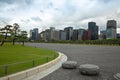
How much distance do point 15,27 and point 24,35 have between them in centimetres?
628

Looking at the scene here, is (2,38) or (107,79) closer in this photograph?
(107,79)

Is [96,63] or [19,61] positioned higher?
[19,61]

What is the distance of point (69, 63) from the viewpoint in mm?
14273

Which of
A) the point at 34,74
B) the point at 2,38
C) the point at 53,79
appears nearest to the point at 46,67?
the point at 34,74

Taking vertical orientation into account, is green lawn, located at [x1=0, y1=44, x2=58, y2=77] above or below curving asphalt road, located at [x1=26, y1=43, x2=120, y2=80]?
above

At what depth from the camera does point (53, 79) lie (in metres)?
10.5

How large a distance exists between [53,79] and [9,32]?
50.5 m

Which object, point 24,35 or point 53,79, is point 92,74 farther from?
point 24,35

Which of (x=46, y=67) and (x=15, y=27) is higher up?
(x=15, y=27)

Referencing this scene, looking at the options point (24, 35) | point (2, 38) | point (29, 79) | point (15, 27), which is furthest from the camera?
point (24, 35)

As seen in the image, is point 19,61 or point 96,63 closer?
point 19,61

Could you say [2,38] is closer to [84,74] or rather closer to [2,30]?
[2,30]

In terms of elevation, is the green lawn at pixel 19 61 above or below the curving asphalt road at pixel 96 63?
above

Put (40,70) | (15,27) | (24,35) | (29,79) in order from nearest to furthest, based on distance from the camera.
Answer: (29,79) → (40,70) → (15,27) → (24,35)
